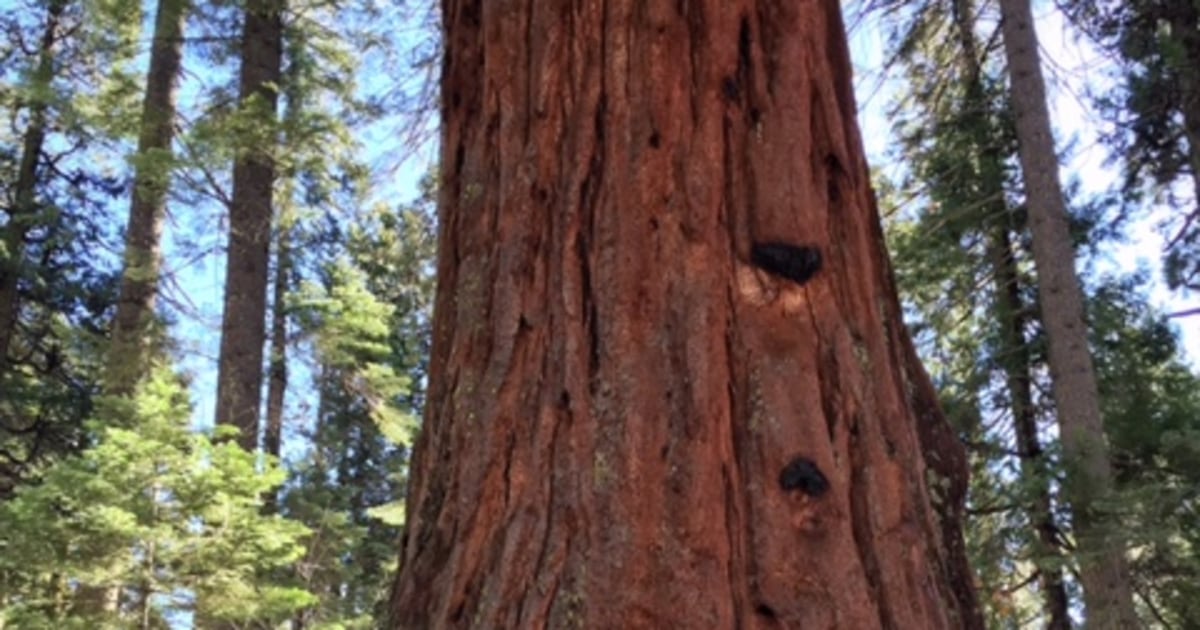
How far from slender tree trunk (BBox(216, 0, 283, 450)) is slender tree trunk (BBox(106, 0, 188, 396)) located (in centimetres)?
66

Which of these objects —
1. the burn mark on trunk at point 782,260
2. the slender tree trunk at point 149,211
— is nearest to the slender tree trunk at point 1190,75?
the slender tree trunk at point 149,211

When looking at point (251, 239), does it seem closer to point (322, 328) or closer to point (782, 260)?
point (322, 328)

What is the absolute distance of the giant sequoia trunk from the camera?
187 cm

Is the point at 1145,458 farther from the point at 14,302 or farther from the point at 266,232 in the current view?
the point at 14,302

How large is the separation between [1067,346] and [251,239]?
270 inches

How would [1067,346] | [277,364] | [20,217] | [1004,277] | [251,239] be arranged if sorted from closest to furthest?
[1067,346]
[251,239]
[1004,277]
[20,217]
[277,364]

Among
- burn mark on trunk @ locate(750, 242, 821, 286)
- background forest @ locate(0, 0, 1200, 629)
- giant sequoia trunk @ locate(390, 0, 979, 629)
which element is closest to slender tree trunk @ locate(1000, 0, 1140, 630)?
background forest @ locate(0, 0, 1200, 629)

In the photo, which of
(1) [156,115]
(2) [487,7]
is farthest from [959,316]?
(2) [487,7]

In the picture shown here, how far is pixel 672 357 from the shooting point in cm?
199

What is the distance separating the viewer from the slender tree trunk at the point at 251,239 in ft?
29.8

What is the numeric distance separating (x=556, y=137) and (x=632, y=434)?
2.25 ft

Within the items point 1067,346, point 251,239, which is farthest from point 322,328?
point 1067,346

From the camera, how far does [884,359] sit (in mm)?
2168

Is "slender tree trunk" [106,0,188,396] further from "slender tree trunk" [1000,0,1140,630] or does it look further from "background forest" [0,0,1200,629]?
"slender tree trunk" [1000,0,1140,630]
